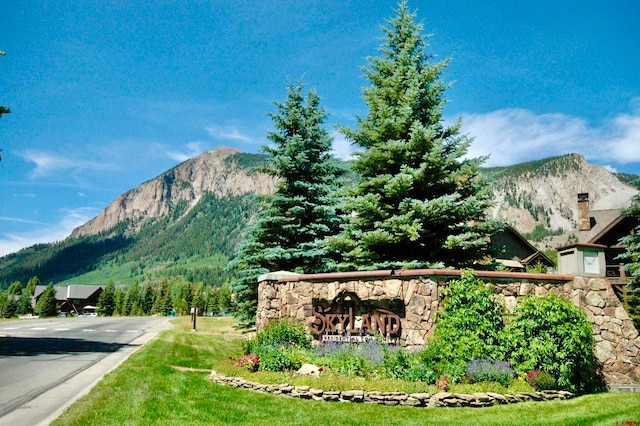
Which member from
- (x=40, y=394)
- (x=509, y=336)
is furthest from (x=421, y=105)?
(x=40, y=394)

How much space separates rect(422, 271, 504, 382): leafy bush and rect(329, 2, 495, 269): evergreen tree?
326 cm

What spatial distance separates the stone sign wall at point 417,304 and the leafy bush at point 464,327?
28 centimetres

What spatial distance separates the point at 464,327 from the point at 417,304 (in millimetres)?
1118

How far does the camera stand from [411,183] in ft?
45.0

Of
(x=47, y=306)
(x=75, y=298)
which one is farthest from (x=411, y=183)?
(x=75, y=298)

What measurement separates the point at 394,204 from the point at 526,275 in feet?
17.0

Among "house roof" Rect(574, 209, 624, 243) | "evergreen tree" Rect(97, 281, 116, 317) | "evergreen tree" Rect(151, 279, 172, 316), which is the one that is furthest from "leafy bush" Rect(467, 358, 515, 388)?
"evergreen tree" Rect(97, 281, 116, 317)

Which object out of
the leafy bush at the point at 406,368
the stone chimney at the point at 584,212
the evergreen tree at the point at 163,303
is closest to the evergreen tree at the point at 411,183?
the leafy bush at the point at 406,368

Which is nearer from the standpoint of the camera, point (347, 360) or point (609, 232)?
point (347, 360)

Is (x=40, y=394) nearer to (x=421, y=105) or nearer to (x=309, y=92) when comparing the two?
(x=421, y=105)

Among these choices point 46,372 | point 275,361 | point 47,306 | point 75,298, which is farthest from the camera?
point 75,298

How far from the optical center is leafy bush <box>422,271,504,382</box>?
9.05m

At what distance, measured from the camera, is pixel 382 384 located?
27.7ft

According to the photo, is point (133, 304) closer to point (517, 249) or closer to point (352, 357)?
point (517, 249)
